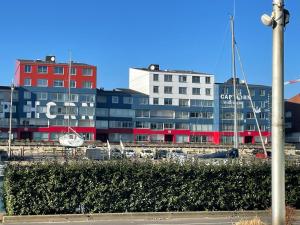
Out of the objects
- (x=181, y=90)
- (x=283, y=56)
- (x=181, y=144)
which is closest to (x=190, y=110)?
(x=181, y=90)

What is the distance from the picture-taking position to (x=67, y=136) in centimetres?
9869

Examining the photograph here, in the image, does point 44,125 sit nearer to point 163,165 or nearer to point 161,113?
point 161,113

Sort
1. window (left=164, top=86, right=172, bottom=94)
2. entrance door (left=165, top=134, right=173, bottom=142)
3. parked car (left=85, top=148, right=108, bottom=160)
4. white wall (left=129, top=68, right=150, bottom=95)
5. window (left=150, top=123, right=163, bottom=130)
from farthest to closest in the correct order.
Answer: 1. white wall (left=129, top=68, right=150, bottom=95)
2. window (left=164, top=86, right=172, bottom=94)
3. entrance door (left=165, top=134, right=173, bottom=142)
4. window (left=150, top=123, right=163, bottom=130)
5. parked car (left=85, top=148, right=108, bottom=160)

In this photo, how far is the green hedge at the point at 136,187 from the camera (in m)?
15.8

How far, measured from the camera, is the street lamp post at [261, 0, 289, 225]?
8.48m

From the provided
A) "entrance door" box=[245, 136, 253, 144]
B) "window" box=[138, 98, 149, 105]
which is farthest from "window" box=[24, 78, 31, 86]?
"entrance door" box=[245, 136, 253, 144]

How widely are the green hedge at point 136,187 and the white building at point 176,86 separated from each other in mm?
104254

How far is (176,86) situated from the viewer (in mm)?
124625

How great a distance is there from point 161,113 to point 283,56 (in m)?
113

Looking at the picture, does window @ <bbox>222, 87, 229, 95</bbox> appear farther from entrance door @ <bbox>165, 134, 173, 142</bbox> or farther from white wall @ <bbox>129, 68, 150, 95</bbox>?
white wall @ <bbox>129, 68, 150, 95</bbox>

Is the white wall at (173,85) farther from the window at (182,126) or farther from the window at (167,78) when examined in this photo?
the window at (182,126)

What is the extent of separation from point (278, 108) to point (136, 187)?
8.77m

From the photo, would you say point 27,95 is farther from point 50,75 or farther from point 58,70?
point 58,70

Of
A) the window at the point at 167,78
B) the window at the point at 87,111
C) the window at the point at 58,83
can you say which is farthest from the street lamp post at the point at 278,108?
the window at the point at 167,78
